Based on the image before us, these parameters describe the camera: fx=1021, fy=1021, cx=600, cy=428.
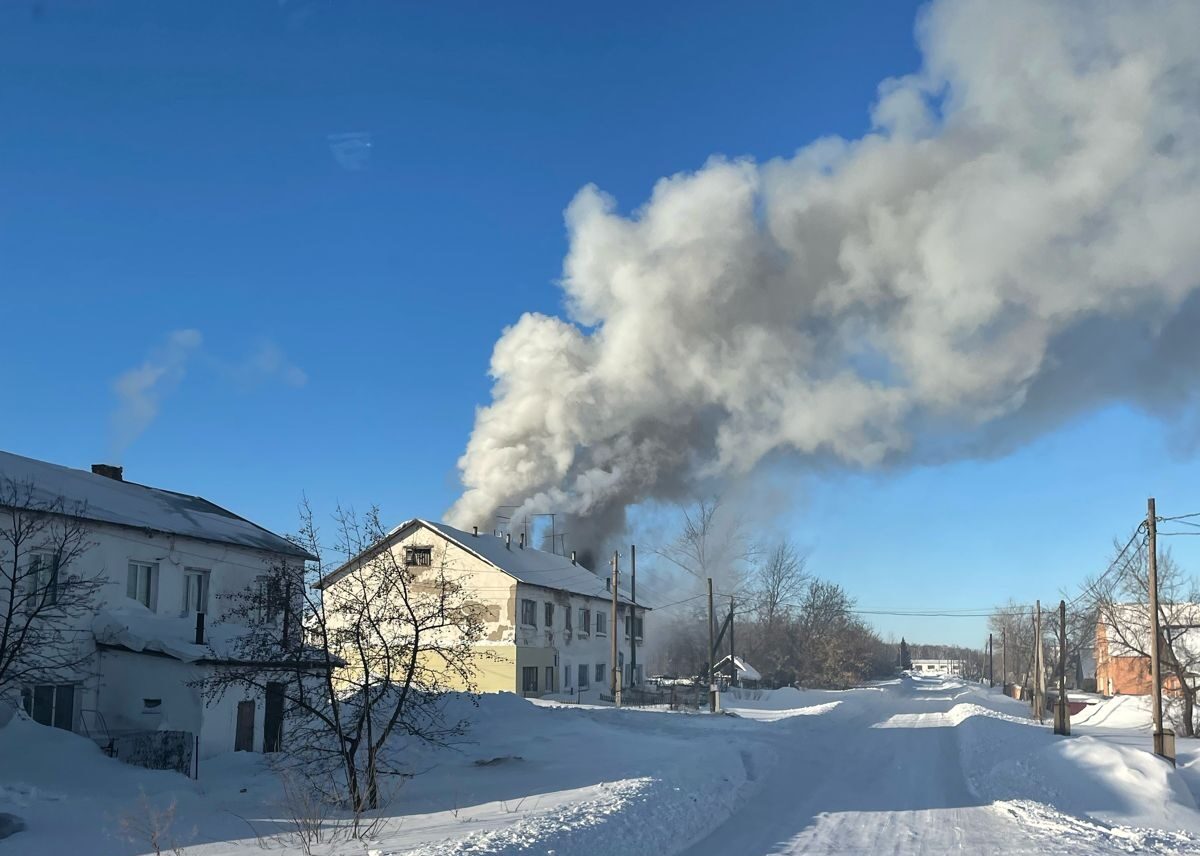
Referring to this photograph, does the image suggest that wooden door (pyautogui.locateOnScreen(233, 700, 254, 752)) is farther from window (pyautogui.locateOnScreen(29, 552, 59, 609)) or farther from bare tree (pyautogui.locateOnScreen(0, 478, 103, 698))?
window (pyautogui.locateOnScreen(29, 552, 59, 609))

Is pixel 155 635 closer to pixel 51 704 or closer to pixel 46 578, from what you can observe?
pixel 51 704

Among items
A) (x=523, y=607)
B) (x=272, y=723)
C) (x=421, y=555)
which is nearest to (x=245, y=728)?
(x=272, y=723)

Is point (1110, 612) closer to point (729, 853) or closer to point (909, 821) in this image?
point (909, 821)

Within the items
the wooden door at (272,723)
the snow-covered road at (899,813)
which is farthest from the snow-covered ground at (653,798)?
the wooden door at (272,723)

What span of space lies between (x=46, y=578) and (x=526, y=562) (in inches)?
1092

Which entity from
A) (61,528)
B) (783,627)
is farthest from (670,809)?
(783,627)

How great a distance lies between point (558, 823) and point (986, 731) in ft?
77.9

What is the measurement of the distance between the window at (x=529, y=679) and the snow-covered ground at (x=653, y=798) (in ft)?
52.2

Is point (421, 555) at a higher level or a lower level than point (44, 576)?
higher

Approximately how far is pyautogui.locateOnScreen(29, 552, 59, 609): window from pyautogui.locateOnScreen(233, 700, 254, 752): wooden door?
188 inches

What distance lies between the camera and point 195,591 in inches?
1030

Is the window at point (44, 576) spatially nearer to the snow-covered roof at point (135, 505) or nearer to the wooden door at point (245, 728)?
the snow-covered roof at point (135, 505)

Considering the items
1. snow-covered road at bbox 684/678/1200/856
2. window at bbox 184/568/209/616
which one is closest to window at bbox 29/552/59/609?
window at bbox 184/568/209/616

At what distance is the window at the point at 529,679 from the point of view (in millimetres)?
43969
